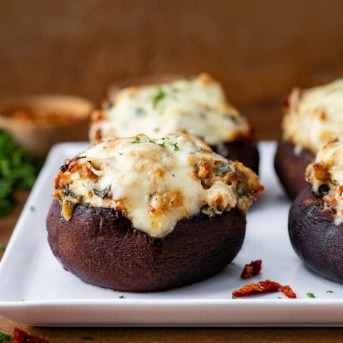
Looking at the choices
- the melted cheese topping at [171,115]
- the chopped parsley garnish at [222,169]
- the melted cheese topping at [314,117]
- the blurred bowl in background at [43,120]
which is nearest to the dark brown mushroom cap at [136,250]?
the chopped parsley garnish at [222,169]

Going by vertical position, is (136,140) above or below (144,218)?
above

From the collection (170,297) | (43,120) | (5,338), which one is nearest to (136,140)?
(170,297)

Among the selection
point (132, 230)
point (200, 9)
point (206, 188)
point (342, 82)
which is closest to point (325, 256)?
point (206, 188)

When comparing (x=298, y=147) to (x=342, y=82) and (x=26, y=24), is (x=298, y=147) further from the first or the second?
(x=26, y=24)

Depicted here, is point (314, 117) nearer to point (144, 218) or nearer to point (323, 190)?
point (323, 190)

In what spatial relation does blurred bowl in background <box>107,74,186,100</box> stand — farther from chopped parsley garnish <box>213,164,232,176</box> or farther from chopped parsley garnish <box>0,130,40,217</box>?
chopped parsley garnish <box>213,164,232,176</box>

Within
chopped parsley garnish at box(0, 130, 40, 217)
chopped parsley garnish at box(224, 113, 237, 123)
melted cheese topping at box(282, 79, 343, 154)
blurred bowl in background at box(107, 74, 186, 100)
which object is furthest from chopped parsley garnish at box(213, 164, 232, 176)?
blurred bowl in background at box(107, 74, 186, 100)
